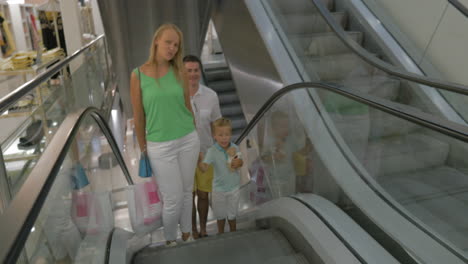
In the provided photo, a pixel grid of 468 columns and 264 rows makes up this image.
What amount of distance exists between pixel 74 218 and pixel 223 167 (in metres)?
1.52

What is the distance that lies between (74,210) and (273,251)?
4.79 ft

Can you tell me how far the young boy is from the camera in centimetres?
307

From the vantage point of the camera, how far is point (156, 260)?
2695 mm

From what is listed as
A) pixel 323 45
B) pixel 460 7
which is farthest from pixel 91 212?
pixel 460 7

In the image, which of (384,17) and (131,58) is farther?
(131,58)

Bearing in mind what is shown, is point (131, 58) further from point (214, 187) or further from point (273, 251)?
point (273, 251)

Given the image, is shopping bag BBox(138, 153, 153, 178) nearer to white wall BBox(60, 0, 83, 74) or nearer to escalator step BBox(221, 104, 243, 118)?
white wall BBox(60, 0, 83, 74)

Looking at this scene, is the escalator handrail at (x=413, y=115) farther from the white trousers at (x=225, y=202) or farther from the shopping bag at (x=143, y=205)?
the shopping bag at (x=143, y=205)

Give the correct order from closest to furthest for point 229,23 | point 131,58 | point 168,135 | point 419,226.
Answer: point 419,226 < point 168,135 < point 229,23 < point 131,58

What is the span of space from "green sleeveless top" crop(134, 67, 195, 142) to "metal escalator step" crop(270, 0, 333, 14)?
2284 millimetres

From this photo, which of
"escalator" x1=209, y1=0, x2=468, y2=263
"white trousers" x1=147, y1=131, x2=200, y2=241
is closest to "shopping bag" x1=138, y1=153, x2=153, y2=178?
"white trousers" x1=147, y1=131, x2=200, y2=241

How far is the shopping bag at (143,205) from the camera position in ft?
9.01

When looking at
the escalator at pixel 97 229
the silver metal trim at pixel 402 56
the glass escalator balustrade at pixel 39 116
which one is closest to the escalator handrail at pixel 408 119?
the escalator at pixel 97 229

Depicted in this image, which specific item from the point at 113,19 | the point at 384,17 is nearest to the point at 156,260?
the point at 384,17
